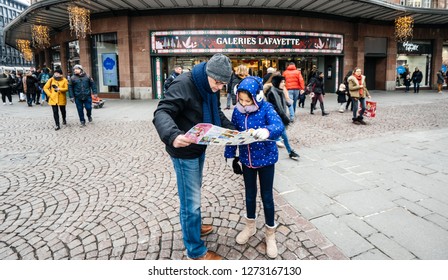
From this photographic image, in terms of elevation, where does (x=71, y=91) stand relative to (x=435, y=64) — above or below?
below

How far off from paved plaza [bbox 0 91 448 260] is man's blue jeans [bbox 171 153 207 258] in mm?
379

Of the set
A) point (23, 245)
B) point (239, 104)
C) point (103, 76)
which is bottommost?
point (23, 245)

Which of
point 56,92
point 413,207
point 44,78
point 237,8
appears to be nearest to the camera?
point 413,207

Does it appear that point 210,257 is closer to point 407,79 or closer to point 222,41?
point 222,41

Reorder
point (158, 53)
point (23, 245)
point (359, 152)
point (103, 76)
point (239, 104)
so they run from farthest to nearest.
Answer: point (103, 76) < point (158, 53) < point (359, 152) < point (23, 245) < point (239, 104)

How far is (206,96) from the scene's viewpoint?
2305 mm

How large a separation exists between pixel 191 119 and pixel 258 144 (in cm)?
68

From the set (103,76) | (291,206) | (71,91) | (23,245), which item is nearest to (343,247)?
(291,206)

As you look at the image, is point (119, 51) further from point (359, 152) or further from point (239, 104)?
point (239, 104)

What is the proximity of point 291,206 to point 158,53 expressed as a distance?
Result: 15.1 meters

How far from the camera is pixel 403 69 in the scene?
72.3ft

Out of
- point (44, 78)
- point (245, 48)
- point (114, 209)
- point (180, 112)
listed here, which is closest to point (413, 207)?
point (180, 112)

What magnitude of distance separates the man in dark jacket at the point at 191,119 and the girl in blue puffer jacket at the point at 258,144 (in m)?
0.24

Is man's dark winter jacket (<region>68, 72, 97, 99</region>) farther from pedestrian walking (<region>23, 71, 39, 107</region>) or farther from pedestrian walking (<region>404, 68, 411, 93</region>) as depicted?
pedestrian walking (<region>404, 68, 411, 93</region>)
